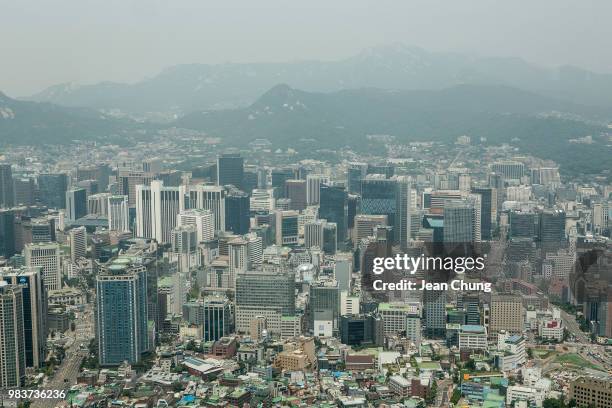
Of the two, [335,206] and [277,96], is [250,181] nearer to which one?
[335,206]

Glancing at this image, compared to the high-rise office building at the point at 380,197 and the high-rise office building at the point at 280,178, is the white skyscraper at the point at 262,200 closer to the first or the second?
the high-rise office building at the point at 280,178

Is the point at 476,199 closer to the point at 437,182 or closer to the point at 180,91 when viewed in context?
the point at 437,182

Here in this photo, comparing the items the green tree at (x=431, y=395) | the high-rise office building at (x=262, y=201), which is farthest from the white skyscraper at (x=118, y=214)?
the green tree at (x=431, y=395)

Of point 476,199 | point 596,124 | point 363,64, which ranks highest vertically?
point 363,64

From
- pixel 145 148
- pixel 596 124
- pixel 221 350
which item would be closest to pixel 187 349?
pixel 221 350

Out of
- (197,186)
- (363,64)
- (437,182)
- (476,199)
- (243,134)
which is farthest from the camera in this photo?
(243,134)

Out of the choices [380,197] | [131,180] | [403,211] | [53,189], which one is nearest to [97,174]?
[131,180]
